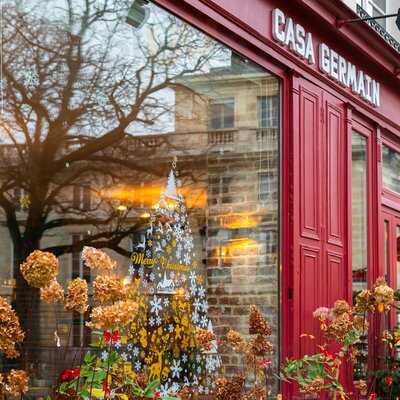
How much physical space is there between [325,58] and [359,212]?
2.01 metres

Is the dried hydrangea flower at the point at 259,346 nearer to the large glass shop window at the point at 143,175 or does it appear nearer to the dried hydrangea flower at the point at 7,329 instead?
the large glass shop window at the point at 143,175

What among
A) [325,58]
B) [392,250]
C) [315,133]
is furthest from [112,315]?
[392,250]

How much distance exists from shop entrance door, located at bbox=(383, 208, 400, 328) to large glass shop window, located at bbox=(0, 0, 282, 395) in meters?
3.40

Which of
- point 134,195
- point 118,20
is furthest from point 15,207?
point 118,20

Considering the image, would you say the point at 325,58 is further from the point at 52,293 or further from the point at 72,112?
the point at 52,293

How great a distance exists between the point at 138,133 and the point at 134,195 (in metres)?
0.46

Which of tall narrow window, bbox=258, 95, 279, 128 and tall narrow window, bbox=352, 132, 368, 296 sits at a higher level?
tall narrow window, bbox=258, 95, 279, 128

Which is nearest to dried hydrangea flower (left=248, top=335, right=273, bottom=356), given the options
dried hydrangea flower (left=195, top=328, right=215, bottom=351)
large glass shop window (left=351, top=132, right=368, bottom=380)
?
dried hydrangea flower (left=195, top=328, right=215, bottom=351)

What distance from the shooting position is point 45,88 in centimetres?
636

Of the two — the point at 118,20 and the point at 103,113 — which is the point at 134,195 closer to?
the point at 103,113

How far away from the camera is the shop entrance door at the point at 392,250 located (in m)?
12.6

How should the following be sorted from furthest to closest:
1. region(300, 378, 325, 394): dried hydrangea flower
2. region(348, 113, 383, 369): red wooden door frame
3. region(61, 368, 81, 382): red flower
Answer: region(348, 113, 383, 369): red wooden door frame, region(300, 378, 325, 394): dried hydrangea flower, region(61, 368, 81, 382): red flower

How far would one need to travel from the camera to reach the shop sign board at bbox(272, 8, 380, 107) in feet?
31.7

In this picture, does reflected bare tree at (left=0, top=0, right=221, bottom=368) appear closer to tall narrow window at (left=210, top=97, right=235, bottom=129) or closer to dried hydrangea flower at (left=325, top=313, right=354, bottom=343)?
tall narrow window at (left=210, top=97, right=235, bottom=129)
